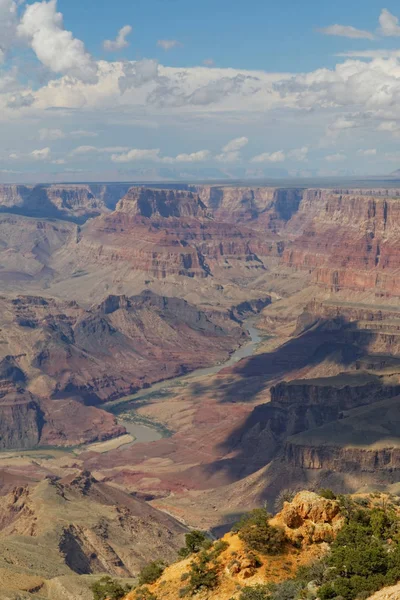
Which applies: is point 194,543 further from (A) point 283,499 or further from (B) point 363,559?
(B) point 363,559

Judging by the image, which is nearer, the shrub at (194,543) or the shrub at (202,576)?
the shrub at (202,576)

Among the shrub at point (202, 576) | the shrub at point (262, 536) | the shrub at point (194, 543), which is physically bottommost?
the shrub at point (194, 543)

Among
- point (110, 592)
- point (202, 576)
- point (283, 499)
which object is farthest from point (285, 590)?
point (283, 499)

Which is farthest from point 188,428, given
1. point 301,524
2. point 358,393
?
point 301,524

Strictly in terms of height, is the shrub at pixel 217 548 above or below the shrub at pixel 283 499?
above

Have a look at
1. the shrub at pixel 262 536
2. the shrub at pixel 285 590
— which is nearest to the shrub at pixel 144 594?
the shrub at pixel 262 536

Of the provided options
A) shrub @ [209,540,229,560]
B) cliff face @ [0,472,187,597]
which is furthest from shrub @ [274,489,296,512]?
cliff face @ [0,472,187,597]

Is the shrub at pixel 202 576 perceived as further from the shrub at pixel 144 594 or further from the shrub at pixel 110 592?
the shrub at pixel 110 592

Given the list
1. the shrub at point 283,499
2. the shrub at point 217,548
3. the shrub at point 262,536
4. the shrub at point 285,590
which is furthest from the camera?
the shrub at point 283,499
